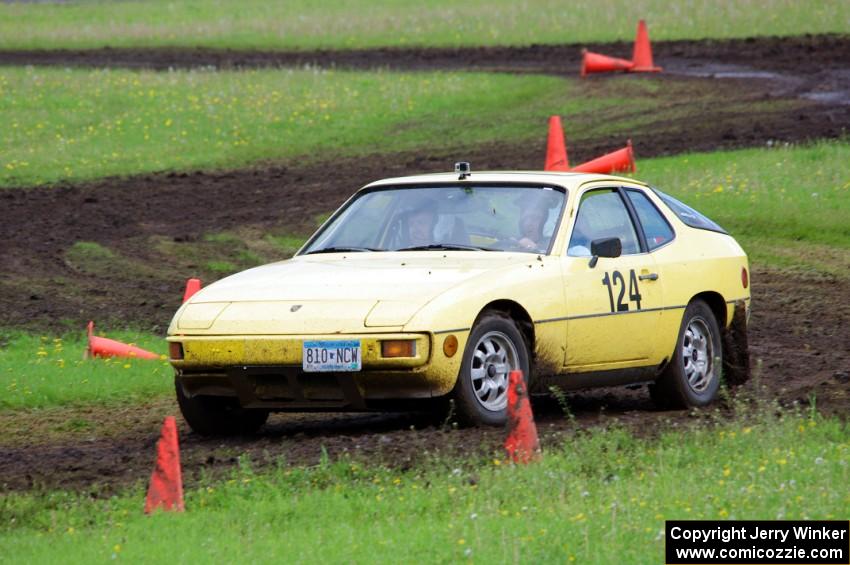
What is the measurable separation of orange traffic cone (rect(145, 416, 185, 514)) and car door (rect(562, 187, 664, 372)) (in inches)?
117

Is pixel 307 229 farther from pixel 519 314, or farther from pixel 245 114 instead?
pixel 245 114

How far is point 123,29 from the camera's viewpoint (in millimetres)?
47625

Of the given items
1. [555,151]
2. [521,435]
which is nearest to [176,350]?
[521,435]

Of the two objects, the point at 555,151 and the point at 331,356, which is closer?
the point at 331,356

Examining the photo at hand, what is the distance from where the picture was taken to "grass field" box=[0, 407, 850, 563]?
260 inches

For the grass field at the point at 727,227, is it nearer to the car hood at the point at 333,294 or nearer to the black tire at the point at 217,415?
the black tire at the point at 217,415

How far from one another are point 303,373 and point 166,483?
156 cm

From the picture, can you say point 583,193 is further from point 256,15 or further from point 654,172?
point 256,15

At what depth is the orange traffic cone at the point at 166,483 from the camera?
295 inches

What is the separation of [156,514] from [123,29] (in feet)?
137

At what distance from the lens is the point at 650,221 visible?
10898mm

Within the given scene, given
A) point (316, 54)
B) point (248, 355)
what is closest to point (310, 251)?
point (248, 355)

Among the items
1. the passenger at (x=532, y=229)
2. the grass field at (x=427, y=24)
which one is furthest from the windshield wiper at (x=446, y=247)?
the grass field at (x=427, y=24)

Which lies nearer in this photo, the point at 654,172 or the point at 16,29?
the point at 654,172
